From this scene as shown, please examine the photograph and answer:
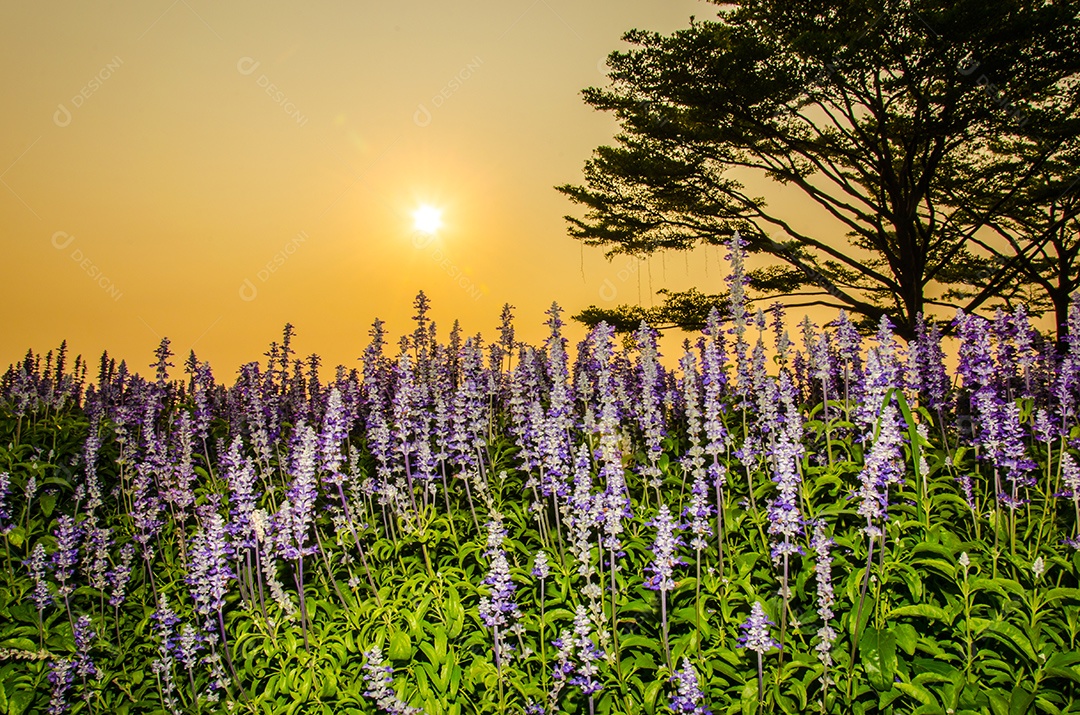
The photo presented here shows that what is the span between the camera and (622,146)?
20.2 m

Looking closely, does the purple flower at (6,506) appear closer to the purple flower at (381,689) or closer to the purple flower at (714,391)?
the purple flower at (381,689)

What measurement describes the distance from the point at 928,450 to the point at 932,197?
17.5 m

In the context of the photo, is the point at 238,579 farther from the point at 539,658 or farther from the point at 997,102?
the point at 997,102

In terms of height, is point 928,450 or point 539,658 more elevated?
point 928,450

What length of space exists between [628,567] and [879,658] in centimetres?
178

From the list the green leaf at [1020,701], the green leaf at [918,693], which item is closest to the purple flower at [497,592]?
the green leaf at [918,693]

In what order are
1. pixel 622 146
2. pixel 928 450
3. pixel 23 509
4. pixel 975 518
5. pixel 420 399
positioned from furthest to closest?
pixel 622 146, pixel 23 509, pixel 420 399, pixel 928 450, pixel 975 518

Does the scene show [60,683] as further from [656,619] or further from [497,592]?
→ [656,619]

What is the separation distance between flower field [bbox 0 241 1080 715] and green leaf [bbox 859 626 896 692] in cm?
1

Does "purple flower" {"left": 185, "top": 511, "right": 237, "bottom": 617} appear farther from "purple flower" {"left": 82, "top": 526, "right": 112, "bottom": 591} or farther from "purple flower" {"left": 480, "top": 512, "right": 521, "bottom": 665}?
"purple flower" {"left": 480, "top": 512, "right": 521, "bottom": 665}

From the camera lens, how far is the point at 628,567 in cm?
551

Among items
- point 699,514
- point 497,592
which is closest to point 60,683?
point 497,592

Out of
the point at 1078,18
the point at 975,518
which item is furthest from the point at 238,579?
the point at 1078,18

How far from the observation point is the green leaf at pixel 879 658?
4254mm
